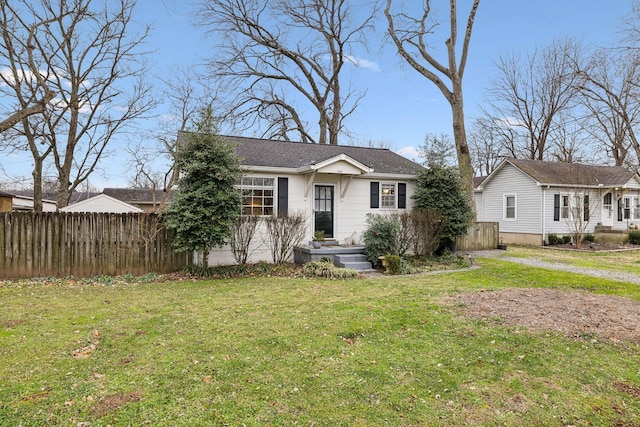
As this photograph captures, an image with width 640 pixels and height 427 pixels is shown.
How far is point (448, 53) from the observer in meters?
16.8

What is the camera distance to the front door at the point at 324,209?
1220 centimetres

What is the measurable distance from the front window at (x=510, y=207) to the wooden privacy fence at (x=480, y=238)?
411 cm

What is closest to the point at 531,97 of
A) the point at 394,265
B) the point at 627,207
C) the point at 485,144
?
the point at 485,144

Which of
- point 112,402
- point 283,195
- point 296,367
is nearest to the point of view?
point 112,402

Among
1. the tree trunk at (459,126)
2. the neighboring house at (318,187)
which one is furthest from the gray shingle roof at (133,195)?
the tree trunk at (459,126)

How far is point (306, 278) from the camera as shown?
30.5 feet

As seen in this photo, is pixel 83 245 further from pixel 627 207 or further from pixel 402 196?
pixel 627 207

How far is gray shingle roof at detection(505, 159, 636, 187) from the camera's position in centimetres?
1847

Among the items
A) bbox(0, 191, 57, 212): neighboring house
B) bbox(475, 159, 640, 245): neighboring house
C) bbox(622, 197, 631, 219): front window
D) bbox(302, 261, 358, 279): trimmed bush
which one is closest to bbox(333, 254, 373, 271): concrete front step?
bbox(302, 261, 358, 279): trimmed bush

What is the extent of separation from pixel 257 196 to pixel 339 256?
3.15 m

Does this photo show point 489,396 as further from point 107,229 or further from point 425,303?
point 107,229

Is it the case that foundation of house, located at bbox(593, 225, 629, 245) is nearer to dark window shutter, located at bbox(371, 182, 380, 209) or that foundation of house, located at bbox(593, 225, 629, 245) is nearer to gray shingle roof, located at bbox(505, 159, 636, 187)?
gray shingle roof, located at bbox(505, 159, 636, 187)

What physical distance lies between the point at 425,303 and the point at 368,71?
21173 mm

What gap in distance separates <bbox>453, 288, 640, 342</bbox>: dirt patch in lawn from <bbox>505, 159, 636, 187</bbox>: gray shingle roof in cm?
1323
